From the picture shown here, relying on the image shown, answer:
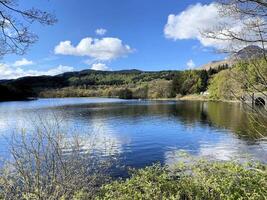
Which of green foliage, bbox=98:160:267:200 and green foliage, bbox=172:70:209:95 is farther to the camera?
green foliage, bbox=172:70:209:95

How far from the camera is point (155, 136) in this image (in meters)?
40.4

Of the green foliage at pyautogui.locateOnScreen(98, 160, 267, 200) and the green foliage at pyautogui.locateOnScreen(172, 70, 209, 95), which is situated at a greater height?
the green foliage at pyautogui.locateOnScreen(172, 70, 209, 95)

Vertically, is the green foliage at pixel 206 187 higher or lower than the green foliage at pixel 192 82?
lower

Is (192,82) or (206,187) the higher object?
(192,82)

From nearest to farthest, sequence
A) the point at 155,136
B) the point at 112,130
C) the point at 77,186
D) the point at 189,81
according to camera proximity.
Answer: the point at 77,186 → the point at 155,136 → the point at 112,130 → the point at 189,81

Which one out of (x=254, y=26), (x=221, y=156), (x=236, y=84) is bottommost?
(x=221, y=156)

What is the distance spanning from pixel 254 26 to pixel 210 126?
1672 inches

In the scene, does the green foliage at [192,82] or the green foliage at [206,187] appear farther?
→ the green foliage at [192,82]

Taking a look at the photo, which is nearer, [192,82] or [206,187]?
[206,187]

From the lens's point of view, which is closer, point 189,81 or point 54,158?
point 54,158

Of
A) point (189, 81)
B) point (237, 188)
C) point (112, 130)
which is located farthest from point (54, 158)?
point (189, 81)

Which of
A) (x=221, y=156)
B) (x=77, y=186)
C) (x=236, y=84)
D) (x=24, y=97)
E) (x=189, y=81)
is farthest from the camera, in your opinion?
(x=24, y=97)

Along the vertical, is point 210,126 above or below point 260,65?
below

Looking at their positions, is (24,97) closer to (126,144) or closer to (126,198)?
(126,144)
